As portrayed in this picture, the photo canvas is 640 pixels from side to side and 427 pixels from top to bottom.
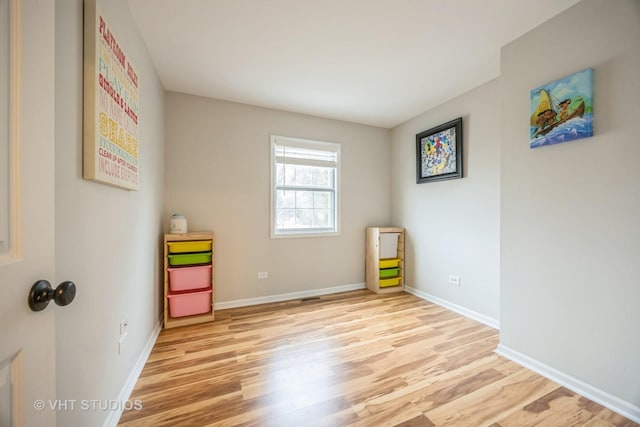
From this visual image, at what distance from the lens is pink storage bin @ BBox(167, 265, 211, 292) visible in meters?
2.43

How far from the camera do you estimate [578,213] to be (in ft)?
5.23

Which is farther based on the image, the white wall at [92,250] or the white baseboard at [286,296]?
the white baseboard at [286,296]

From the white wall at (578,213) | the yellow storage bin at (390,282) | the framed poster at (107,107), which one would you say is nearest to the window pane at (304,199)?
the yellow storage bin at (390,282)

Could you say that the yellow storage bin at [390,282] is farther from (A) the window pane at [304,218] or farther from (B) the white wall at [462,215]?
(A) the window pane at [304,218]

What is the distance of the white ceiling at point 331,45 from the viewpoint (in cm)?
165

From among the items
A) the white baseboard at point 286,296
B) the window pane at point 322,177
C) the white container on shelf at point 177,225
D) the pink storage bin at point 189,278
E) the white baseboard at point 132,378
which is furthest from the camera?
the window pane at point 322,177

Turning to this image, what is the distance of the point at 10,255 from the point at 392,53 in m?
2.51

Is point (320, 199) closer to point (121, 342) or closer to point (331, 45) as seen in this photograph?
point (331, 45)

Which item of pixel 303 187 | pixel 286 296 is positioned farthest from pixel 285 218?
pixel 286 296

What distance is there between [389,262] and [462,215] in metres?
1.19

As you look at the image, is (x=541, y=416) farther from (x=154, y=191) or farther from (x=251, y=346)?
(x=154, y=191)

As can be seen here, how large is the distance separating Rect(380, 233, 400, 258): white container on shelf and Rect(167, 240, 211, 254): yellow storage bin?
227cm

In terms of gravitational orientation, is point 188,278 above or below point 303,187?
below

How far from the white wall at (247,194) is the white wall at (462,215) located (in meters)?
0.75
